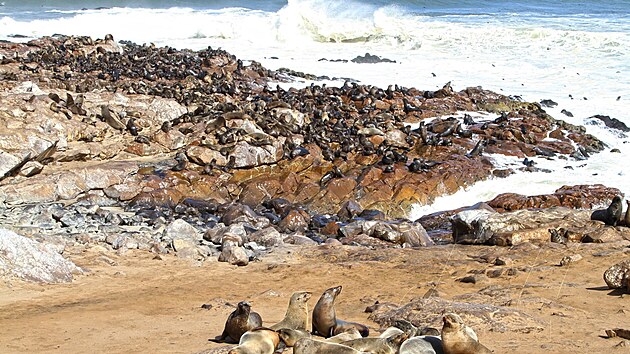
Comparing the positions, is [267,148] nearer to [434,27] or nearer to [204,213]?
[204,213]

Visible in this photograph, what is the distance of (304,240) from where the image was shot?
1062 cm

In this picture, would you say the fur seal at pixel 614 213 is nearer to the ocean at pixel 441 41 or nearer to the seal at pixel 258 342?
the ocean at pixel 441 41

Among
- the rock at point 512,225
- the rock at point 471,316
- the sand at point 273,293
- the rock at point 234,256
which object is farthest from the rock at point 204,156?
the rock at point 471,316

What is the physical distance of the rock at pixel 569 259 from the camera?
8.45 m

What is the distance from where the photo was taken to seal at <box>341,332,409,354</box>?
4.60 meters

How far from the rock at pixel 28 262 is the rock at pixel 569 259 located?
19.1ft

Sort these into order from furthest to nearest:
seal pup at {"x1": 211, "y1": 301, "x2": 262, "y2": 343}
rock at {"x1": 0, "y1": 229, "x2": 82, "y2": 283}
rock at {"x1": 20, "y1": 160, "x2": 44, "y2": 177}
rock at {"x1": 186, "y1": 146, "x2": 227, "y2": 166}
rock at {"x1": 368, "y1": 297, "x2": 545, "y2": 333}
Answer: rock at {"x1": 186, "y1": 146, "x2": 227, "y2": 166} → rock at {"x1": 20, "y1": 160, "x2": 44, "y2": 177} → rock at {"x1": 0, "y1": 229, "x2": 82, "y2": 283} → rock at {"x1": 368, "y1": 297, "x2": 545, "y2": 333} → seal pup at {"x1": 211, "y1": 301, "x2": 262, "y2": 343}

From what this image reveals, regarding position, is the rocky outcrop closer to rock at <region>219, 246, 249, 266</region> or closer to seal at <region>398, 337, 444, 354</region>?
rock at <region>219, 246, 249, 266</region>

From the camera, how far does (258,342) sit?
16.0 ft

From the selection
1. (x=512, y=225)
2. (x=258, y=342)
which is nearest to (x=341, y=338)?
(x=258, y=342)

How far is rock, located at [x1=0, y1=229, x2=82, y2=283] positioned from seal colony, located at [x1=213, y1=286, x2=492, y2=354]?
3.30 metres

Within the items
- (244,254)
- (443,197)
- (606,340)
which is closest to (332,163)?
(443,197)

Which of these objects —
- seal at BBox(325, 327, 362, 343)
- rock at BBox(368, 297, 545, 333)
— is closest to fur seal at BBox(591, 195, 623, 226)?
rock at BBox(368, 297, 545, 333)

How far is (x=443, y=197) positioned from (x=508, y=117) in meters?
5.75
